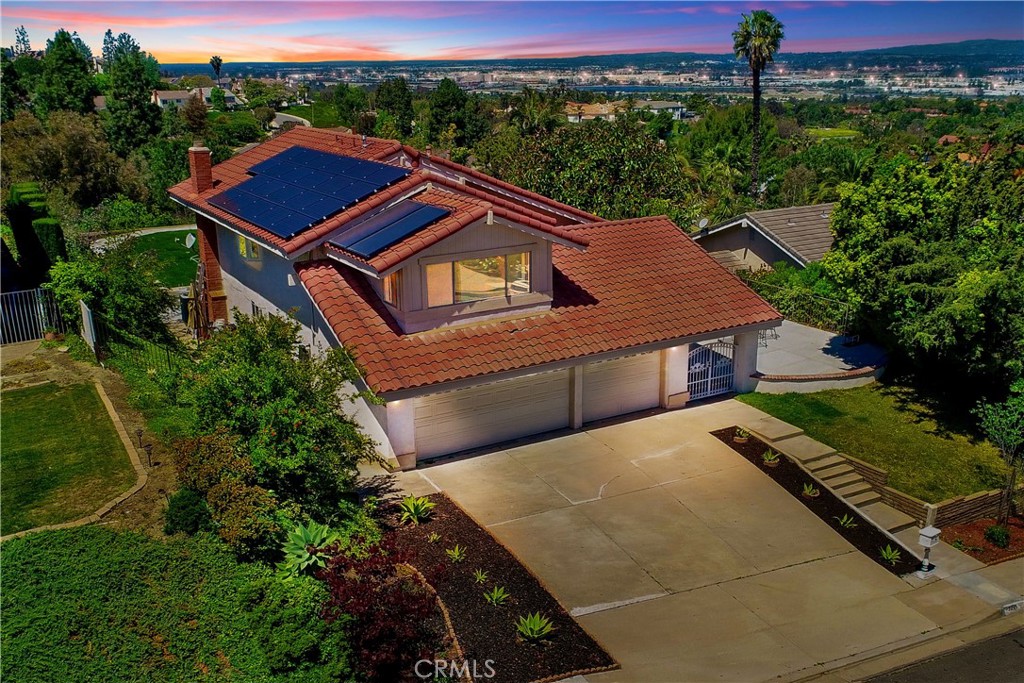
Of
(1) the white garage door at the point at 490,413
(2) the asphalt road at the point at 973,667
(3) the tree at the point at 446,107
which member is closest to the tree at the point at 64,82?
(3) the tree at the point at 446,107

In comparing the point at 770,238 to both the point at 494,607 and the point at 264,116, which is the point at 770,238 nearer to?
the point at 494,607

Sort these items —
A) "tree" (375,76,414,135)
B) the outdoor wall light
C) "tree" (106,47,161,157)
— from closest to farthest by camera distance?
the outdoor wall light, "tree" (106,47,161,157), "tree" (375,76,414,135)

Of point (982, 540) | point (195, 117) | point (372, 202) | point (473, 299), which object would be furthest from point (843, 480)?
point (195, 117)

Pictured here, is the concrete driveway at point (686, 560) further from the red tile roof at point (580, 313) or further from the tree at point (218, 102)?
the tree at point (218, 102)

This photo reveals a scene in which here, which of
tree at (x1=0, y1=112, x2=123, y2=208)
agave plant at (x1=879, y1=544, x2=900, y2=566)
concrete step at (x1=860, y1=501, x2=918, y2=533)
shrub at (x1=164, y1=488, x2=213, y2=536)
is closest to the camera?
shrub at (x1=164, y1=488, x2=213, y2=536)

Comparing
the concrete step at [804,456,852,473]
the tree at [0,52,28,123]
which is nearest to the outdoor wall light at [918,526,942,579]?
the concrete step at [804,456,852,473]

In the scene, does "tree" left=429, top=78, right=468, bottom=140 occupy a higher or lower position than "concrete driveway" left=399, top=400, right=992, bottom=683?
higher

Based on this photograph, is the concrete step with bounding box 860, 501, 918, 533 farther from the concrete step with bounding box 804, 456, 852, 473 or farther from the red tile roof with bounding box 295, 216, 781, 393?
the red tile roof with bounding box 295, 216, 781, 393

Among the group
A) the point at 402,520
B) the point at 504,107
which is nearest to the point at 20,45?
the point at 504,107
